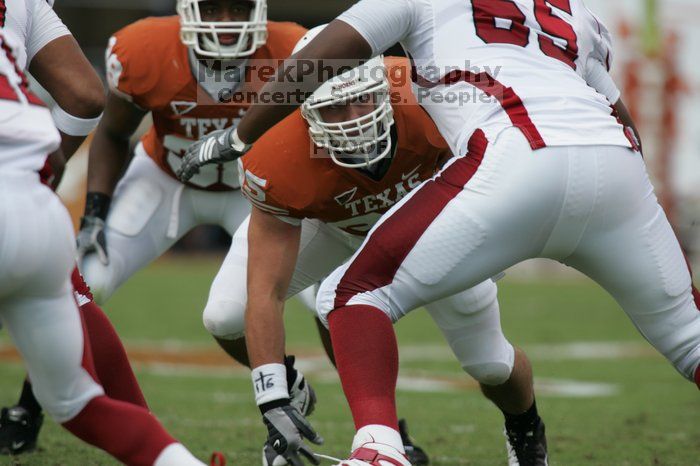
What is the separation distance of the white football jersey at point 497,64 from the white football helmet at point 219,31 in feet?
4.11

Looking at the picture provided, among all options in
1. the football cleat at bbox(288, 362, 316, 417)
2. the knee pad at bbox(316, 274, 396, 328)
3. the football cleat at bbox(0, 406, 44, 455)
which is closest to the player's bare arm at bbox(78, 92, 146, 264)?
the football cleat at bbox(0, 406, 44, 455)

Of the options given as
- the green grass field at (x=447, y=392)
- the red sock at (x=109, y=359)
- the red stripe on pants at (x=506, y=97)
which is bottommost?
the green grass field at (x=447, y=392)

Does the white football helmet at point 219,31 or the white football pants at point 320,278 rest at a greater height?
the white football helmet at point 219,31

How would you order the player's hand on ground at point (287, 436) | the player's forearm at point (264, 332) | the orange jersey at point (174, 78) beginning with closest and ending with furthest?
the player's hand on ground at point (287, 436), the player's forearm at point (264, 332), the orange jersey at point (174, 78)

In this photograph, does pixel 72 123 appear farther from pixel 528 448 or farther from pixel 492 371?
pixel 528 448

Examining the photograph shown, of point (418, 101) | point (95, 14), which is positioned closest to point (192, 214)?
point (418, 101)

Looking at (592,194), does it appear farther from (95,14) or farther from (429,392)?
(95,14)

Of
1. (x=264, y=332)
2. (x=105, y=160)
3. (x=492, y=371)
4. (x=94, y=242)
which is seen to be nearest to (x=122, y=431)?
(x=264, y=332)

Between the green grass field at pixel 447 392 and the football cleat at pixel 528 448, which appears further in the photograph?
the green grass field at pixel 447 392

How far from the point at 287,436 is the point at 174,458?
2.43 ft

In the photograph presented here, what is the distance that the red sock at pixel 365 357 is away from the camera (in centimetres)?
288

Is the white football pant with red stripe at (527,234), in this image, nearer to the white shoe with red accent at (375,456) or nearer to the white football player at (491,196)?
the white football player at (491,196)

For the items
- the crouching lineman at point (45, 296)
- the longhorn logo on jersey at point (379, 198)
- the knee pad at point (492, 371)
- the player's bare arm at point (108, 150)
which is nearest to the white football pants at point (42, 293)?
the crouching lineman at point (45, 296)

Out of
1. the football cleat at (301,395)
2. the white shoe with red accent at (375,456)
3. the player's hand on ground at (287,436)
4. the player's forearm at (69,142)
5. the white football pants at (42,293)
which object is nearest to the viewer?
the white football pants at (42,293)
